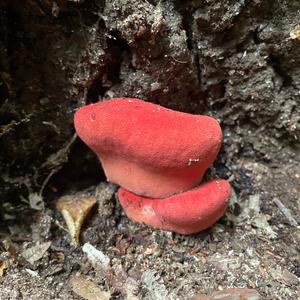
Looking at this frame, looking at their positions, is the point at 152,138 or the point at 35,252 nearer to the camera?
the point at 152,138

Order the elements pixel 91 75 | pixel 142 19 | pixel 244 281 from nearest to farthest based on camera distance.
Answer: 1. pixel 142 19
2. pixel 244 281
3. pixel 91 75

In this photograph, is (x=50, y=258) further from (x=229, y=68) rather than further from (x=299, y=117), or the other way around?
(x=299, y=117)

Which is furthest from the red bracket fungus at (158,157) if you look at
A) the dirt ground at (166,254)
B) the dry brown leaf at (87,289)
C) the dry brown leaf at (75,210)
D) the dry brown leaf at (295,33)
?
the dry brown leaf at (295,33)

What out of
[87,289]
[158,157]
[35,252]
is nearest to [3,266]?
[35,252]

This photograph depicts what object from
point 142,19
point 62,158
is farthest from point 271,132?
point 62,158

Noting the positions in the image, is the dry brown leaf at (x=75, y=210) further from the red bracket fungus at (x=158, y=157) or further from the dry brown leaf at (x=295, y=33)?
the dry brown leaf at (x=295, y=33)

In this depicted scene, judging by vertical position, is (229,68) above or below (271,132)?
above

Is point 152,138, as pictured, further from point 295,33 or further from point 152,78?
point 295,33
